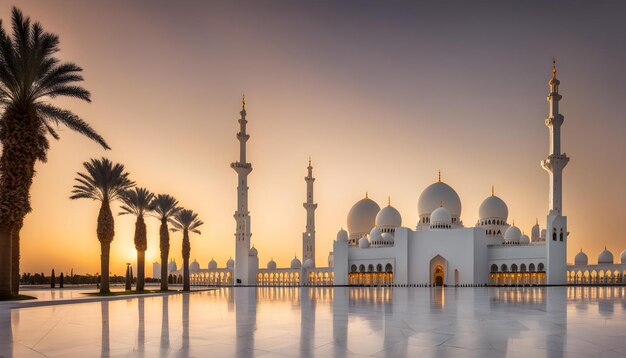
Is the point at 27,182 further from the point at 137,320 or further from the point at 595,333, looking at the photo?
the point at 595,333

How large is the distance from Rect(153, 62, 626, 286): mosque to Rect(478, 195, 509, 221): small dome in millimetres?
106

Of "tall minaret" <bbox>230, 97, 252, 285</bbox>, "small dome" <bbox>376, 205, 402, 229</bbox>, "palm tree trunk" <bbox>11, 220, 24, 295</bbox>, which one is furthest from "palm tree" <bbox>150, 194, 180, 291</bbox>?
"small dome" <bbox>376, 205, 402, 229</bbox>

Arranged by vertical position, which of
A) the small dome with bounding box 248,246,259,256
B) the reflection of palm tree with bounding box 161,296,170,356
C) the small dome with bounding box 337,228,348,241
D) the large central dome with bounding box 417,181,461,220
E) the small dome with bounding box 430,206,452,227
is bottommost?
the small dome with bounding box 248,246,259,256

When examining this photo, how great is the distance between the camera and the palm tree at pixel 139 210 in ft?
110

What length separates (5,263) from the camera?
64.3 ft

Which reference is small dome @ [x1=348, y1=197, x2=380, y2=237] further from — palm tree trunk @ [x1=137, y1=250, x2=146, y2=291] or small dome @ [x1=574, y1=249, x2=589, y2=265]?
palm tree trunk @ [x1=137, y1=250, x2=146, y2=291]

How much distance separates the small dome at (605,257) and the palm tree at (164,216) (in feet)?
140

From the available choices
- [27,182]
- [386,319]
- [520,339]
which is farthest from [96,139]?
[520,339]

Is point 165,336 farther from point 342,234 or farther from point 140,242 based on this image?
point 342,234

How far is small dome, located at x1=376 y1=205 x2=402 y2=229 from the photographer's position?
201ft

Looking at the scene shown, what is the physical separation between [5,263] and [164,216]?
18009 millimetres

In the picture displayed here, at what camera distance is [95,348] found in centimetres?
707

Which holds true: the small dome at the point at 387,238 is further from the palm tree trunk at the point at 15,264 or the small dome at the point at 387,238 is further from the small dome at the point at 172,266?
the palm tree trunk at the point at 15,264

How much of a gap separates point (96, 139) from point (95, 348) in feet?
56.6
